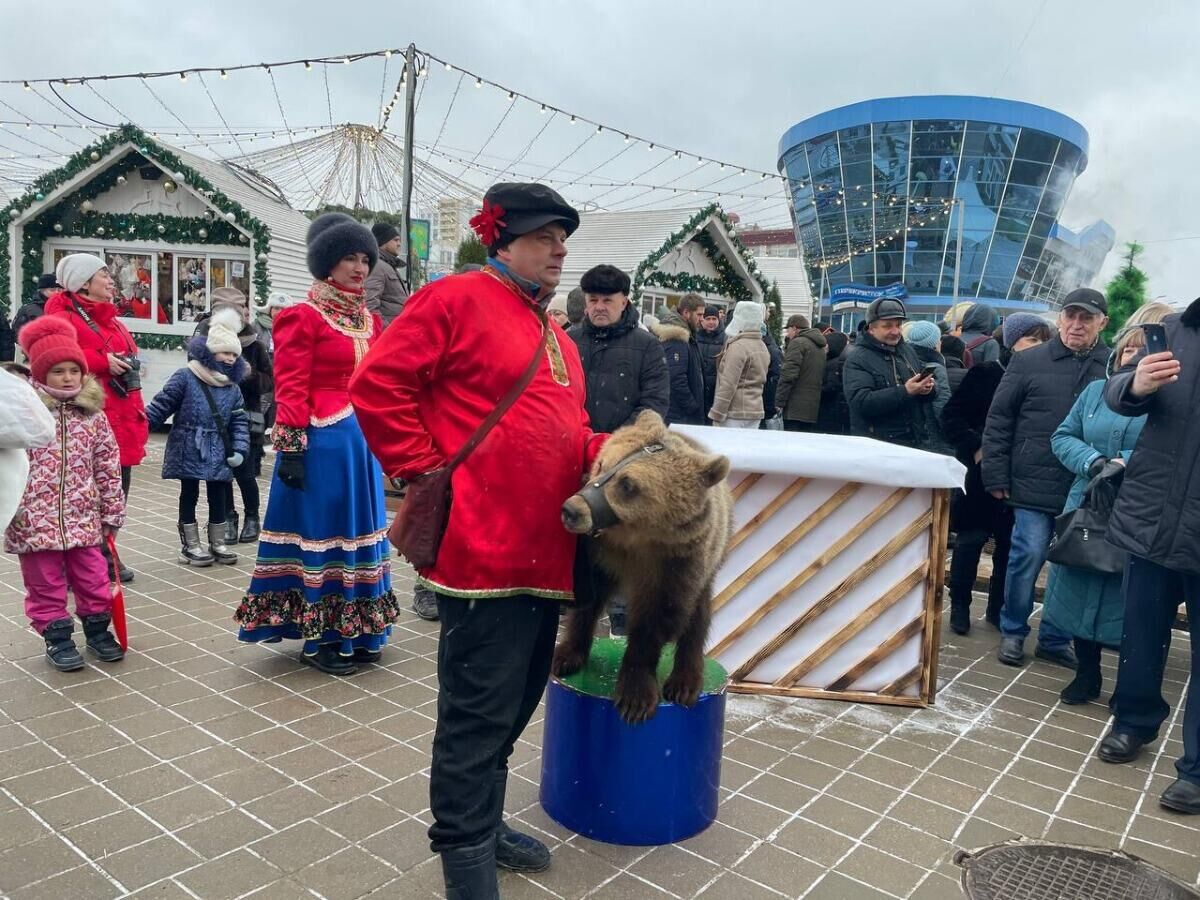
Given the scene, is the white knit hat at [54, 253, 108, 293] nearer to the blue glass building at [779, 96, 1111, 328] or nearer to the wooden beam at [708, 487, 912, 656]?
the wooden beam at [708, 487, 912, 656]

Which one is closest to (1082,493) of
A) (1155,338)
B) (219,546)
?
(1155,338)

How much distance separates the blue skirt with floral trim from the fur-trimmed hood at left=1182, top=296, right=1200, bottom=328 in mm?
3872

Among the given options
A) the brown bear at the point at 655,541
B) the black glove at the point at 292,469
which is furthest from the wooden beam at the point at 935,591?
the black glove at the point at 292,469

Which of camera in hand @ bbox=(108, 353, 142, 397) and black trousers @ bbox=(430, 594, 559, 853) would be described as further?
camera in hand @ bbox=(108, 353, 142, 397)

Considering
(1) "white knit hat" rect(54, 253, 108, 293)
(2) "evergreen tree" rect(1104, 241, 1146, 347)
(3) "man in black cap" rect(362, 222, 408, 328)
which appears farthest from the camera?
(2) "evergreen tree" rect(1104, 241, 1146, 347)

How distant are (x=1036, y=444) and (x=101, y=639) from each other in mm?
5411

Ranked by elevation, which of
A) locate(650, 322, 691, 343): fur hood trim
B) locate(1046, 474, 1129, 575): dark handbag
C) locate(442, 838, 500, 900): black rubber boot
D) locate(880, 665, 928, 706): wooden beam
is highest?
locate(650, 322, 691, 343): fur hood trim

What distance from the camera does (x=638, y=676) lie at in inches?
109

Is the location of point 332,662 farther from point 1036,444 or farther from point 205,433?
point 1036,444

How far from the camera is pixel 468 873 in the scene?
8.09 feet

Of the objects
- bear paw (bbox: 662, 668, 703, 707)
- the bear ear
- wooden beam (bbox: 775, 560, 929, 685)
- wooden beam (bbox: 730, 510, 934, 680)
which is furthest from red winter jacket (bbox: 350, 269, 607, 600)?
wooden beam (bbox: 775, 560, 929, 685)

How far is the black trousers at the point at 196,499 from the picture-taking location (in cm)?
661

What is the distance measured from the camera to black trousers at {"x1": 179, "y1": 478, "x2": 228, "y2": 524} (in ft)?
21.7

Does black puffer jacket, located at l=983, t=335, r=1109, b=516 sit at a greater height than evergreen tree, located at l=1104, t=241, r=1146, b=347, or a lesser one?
lesser
